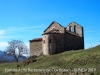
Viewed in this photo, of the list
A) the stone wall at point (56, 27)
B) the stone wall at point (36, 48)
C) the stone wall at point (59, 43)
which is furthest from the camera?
the stone wall at point (36, 48)

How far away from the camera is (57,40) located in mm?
42625

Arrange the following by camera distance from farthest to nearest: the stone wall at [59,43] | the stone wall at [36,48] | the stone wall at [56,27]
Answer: the stone wall at [36,48]
the stone wall at [56,27]
the stone wall at [59,43]

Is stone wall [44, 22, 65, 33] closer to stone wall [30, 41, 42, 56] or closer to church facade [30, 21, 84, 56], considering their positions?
church facade [30, 21, 84, 56]

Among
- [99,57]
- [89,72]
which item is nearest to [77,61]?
[99,57]

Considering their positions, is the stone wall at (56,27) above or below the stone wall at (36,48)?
above

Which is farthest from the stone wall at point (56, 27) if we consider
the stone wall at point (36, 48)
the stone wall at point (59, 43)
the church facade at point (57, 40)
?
the stone wall at point (36, 48)

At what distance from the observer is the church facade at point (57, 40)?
42.0 m

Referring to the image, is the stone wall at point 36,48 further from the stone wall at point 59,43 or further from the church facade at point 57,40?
the stone wall at point 59,43

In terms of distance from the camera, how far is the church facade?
42.0m

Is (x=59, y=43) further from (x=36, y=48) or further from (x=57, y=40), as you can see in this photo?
(x=36, y=48)

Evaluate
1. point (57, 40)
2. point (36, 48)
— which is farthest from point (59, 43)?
point (36, 48)

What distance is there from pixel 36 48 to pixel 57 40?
22.7ft

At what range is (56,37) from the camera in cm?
4259

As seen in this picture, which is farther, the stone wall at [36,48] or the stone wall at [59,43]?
the stone wall at [36,48]
